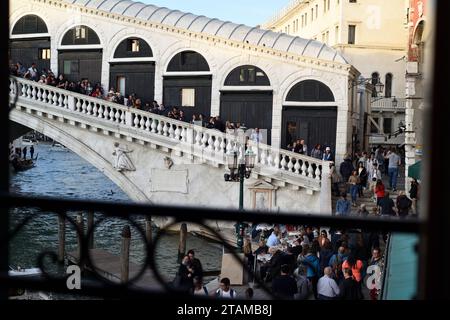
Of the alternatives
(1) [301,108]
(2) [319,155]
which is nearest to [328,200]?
(2) [319,155]

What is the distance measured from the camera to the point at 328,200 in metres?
15.7

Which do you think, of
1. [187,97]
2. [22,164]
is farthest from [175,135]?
[22,164]

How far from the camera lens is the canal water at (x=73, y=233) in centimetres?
1480

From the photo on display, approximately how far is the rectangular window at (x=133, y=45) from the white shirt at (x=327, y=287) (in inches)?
535

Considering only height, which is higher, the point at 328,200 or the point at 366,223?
the point at 366,223

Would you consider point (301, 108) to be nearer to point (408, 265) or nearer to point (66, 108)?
point (66, 108)

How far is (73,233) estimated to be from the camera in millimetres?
17906

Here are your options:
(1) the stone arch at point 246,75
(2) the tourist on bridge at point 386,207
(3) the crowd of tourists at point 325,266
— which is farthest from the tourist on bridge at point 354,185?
(3) the crowd of tourists at point 325,266

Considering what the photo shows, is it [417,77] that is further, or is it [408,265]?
[417,77]

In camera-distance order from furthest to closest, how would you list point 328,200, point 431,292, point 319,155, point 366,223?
point 319,155 < point 328,200 < point 366,223 < point 431,292

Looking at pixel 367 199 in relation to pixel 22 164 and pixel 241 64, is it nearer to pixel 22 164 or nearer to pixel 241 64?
pixel 241 64

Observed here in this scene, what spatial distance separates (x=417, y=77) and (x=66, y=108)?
9289 millimetres

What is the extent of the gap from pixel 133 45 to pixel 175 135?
3990 millimetres

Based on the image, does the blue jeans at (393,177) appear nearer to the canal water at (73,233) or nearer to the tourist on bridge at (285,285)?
the canal water at (73,233)
